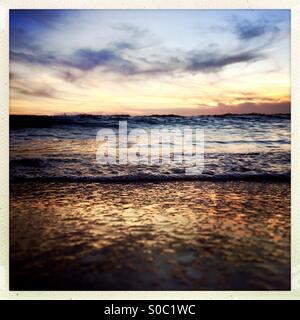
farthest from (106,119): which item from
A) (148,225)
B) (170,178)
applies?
(148,225)

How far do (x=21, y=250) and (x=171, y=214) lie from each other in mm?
1099

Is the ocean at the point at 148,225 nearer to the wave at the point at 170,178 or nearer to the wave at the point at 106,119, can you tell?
the wave at the point at 170,178

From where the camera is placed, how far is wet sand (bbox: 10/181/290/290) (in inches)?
77.3

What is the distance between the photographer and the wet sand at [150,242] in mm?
1963

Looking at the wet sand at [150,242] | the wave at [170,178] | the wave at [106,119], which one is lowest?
the wet sand at [150,242]

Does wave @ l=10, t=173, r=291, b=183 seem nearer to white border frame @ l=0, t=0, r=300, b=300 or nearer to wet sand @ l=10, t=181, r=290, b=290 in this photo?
wet sand @ l=10, t=181, r=290, b=290

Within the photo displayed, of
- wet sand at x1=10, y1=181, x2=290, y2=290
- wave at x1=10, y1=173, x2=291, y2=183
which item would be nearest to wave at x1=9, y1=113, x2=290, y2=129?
wave at x1=10, y1=173, x2=291, y2=183

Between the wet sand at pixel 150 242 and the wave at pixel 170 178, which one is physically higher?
the wave at pixel 170 178
